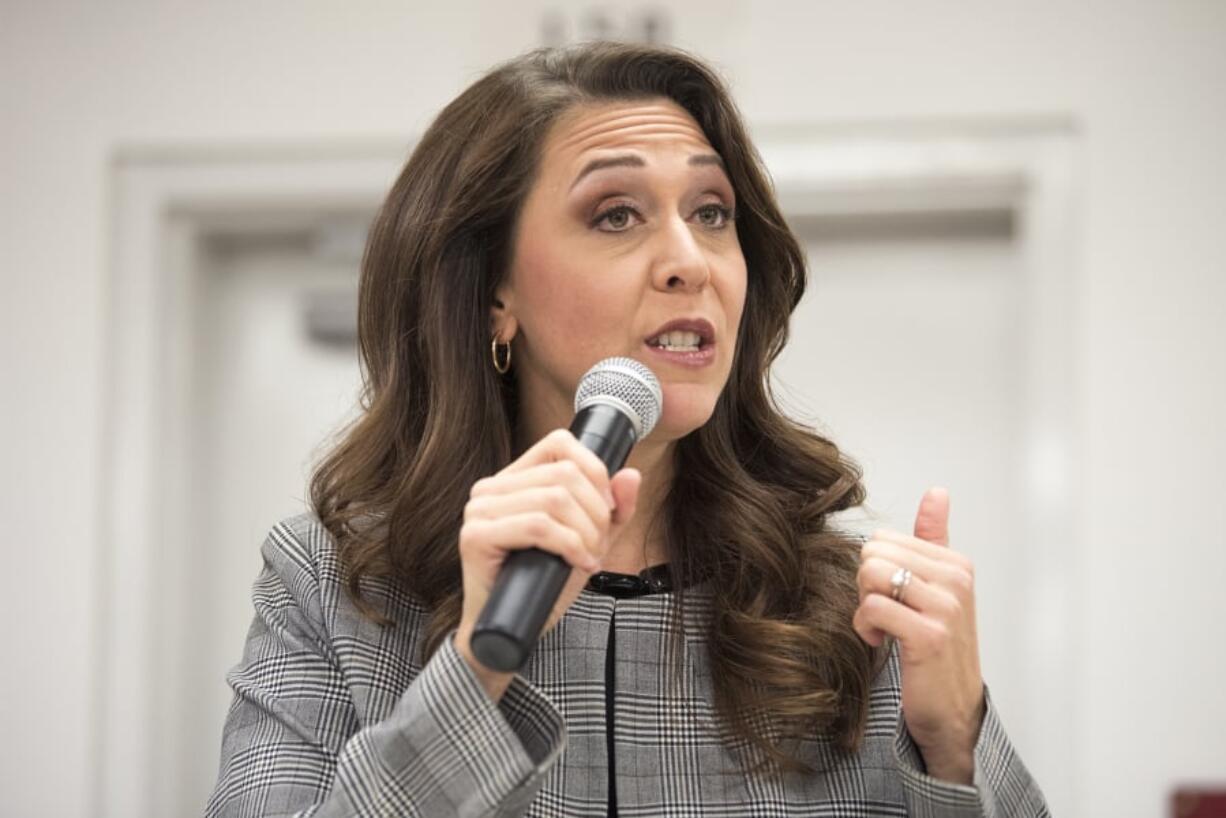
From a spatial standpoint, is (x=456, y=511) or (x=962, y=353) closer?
(x=456, y=511)

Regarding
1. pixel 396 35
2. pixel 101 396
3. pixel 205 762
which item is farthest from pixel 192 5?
pixel 205 762

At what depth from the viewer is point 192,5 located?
2.85 m

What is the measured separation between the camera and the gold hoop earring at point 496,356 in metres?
1.45

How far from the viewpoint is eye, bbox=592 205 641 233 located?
4.45ft

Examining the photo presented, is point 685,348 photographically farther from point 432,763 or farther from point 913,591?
point 432,763

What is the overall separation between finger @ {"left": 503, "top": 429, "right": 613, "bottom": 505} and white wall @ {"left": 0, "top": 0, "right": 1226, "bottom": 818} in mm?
1785

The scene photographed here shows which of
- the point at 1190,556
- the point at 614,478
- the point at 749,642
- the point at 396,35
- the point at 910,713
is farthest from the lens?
the point at 396,35

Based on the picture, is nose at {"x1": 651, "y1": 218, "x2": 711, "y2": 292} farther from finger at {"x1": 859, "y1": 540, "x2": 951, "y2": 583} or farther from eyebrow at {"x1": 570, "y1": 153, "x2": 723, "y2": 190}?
finger at {"x1": 859, "y1": 540, "x2": 951, "y2": 583}

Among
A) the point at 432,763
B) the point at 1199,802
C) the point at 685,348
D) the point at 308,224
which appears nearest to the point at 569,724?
the point at 432,763

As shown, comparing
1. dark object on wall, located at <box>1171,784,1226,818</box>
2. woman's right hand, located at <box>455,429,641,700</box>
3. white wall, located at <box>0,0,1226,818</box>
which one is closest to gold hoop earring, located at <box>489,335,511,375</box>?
woman's right hand, located at <box>455,429,641,700</box>

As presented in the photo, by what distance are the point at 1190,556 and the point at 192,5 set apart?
82.1 inches

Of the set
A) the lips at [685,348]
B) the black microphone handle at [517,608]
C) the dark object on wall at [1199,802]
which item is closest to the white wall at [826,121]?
the dark object on wall at [1199,802]

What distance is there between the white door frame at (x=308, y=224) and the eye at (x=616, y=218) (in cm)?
140

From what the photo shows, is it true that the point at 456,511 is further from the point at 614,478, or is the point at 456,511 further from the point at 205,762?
the point at 205,762
